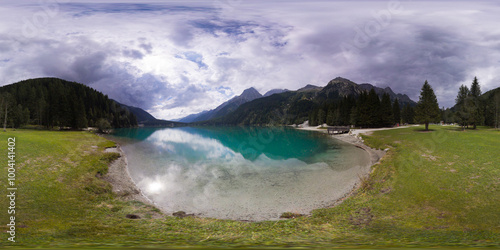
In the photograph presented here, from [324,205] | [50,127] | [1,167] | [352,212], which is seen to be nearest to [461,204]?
[352,212]

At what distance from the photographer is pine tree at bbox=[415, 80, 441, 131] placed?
62.7 metres

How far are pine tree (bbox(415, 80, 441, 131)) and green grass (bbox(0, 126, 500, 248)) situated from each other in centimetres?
4857

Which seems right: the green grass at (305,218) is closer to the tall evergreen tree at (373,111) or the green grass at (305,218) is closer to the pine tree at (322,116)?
the tall evergreen tree at (373,111)

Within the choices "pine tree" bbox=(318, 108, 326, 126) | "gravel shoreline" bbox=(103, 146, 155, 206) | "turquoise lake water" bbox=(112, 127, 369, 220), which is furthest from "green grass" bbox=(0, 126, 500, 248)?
"pine tree" bbox=(318, 108, 326, 126)

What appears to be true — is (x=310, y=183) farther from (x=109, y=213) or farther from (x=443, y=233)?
(x=109, y=213)

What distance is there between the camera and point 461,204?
1398 cm

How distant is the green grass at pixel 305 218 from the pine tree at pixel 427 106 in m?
48.6

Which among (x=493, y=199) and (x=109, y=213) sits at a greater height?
(x=493, y=199)

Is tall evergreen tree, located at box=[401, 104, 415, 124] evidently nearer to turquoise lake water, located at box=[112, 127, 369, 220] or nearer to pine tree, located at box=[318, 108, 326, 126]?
pine tree, located at box=[318, 108, 326, 126]

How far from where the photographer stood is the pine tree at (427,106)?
206ft

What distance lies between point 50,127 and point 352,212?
118508mm

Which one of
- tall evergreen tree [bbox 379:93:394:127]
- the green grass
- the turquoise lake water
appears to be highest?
tall evergreen tree [bbox 379:93:394:127]

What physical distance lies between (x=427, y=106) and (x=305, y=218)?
233 ft

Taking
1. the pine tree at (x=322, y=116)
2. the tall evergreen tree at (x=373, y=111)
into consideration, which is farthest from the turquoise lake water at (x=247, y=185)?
the pine tree at (x=322, y=116)
